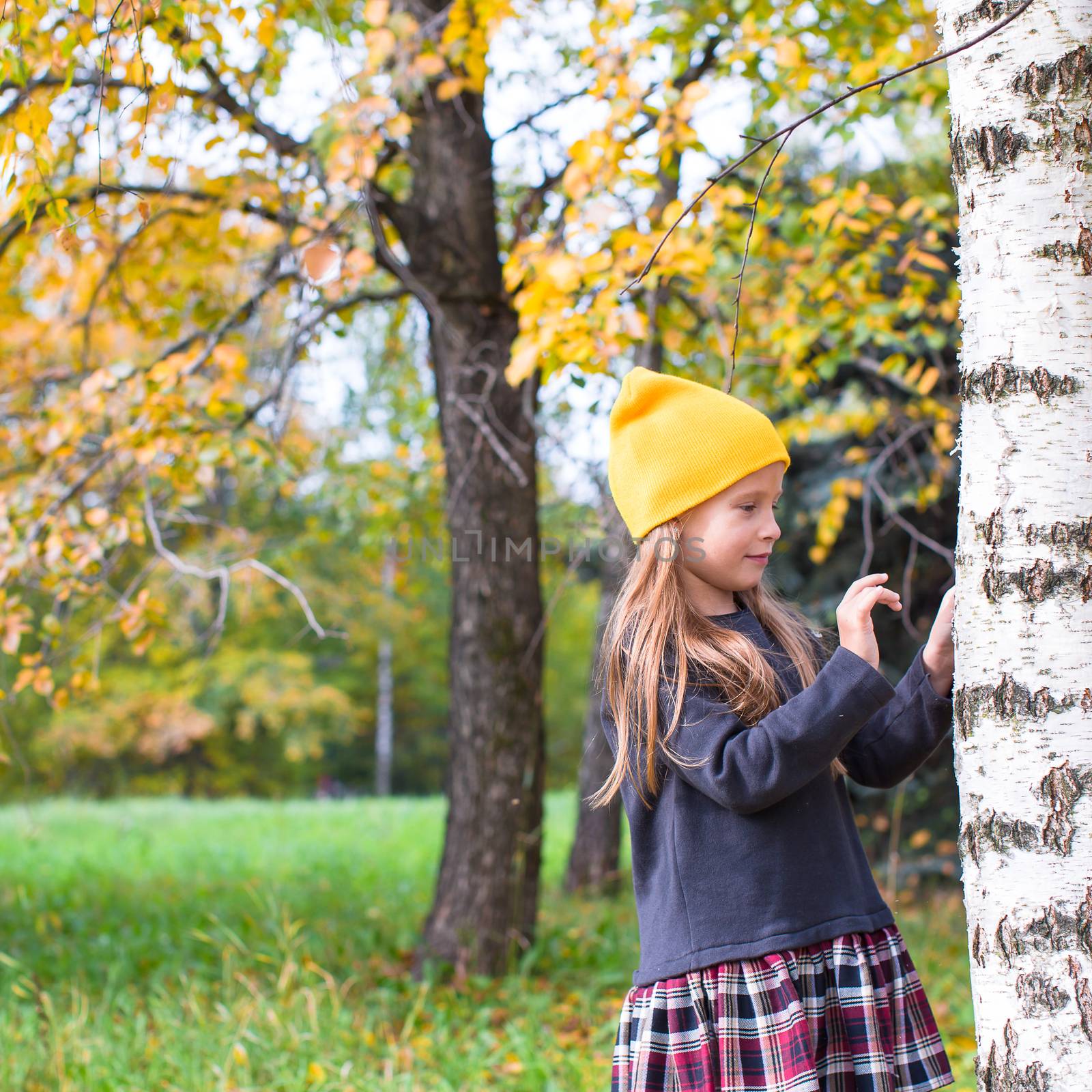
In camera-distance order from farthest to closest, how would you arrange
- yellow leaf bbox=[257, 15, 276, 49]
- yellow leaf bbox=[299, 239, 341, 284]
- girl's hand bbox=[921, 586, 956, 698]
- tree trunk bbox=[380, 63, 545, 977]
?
1. tree trunk bbox=[380, 63, 545, 977]
2. yellow leaf bbox=[299, 239, 341, 284]
3. yellow leaf bbox=[257, 15, 276, 49]
4. girl's hand bbox=[921, 586, 956, 698]

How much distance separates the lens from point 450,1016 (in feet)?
11.3

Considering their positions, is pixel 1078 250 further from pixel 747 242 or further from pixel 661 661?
pixel 661 661

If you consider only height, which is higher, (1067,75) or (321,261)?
(321,261)

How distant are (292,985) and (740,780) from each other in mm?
2678

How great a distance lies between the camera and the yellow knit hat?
61.2 inches

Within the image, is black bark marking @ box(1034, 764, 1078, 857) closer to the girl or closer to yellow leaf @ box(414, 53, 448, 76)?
the girl

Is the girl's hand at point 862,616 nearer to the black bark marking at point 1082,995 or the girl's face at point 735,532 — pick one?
the girl's face at point 735,532

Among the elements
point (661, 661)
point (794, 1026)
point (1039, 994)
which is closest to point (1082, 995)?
point (1039, 994)

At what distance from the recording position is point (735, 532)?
1569 mm

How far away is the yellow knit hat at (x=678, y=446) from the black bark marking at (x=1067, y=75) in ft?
1.82

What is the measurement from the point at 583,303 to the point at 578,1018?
7.83 feet

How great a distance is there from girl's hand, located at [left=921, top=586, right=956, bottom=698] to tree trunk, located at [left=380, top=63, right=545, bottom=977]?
2.25m

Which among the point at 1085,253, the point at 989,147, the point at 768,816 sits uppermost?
the point at 989,147

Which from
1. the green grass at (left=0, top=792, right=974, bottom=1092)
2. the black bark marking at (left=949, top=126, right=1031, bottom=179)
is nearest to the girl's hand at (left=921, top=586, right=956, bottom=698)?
the black bark marking at (left=949, top=126, right=1031, bottom=179)
